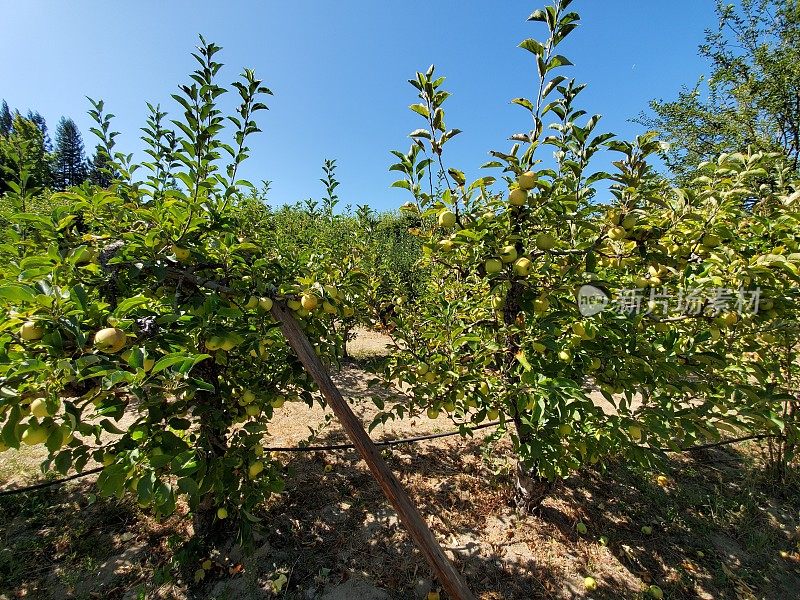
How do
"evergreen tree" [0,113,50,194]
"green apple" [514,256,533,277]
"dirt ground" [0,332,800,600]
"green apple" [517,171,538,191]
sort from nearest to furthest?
"green apple" [517,171,538,191], "green apple" [514,256,533,277], "evergreen tree" [0,113,50,194], "dirt ground" [0,332,800,600]

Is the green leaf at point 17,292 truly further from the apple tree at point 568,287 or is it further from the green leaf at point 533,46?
the green leaf at point 533,46

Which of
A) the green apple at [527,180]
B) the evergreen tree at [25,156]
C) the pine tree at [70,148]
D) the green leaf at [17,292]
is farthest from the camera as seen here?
the pine tree at [70,148]

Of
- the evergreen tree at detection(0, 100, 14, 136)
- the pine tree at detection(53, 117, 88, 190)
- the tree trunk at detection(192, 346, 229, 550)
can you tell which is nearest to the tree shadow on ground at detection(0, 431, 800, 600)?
the tree trunk at detection(192, 346, 229, 550)

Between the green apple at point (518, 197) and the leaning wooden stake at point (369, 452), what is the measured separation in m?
1.25

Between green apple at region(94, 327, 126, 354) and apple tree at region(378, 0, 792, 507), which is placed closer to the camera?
green apple at region(94, 327, 126, 354)

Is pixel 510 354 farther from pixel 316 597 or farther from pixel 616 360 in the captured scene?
pixel 316 597

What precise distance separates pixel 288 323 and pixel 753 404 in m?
2.52

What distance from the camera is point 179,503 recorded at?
2.96m

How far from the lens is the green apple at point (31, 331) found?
1057mm

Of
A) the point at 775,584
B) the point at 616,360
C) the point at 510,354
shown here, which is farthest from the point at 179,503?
the point at 775,584

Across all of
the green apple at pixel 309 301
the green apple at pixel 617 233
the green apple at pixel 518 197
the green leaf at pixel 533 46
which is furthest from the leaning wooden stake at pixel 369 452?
the green leaf at pixel 533 46

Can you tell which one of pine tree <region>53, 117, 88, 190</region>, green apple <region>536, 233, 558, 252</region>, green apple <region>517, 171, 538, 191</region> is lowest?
green apple <region>536, 233, 558, 252</region>

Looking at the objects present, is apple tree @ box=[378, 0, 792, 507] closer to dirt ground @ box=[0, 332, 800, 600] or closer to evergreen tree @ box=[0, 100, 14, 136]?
dirt ground @ box=[0, 332, 800, 600]

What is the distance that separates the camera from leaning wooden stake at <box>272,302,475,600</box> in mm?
1682
